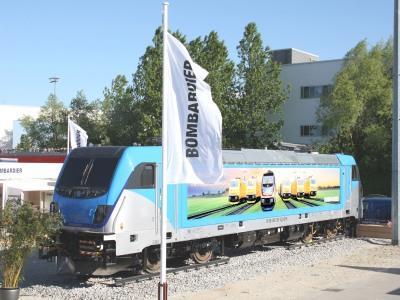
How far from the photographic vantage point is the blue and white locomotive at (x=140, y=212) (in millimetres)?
13016

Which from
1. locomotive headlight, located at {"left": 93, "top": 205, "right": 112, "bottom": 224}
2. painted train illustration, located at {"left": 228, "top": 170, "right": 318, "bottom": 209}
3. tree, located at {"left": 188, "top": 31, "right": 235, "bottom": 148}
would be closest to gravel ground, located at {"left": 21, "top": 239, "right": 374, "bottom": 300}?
locomotive headlight, located at {"left": 93, "top": 205, "right": 112, "bottom": 224}

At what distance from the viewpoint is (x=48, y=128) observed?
59906 millimetres

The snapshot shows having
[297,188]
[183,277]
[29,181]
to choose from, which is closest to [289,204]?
[297,188]

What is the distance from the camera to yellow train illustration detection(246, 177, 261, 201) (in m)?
17.4

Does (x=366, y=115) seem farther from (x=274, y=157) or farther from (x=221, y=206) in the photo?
(x=221, y=206)

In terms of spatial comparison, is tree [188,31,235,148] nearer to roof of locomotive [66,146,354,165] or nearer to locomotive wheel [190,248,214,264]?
roof of locomotive [66,146,354,165]

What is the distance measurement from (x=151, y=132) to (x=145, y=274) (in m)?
24.8

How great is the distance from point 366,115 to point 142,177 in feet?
97.4

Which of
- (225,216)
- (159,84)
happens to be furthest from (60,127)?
(225,216)

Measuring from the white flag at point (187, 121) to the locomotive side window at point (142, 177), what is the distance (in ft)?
13.8

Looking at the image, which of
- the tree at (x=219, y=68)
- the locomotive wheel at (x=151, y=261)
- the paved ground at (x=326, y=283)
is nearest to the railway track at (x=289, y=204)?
the paved ground at (x=326, y=283)

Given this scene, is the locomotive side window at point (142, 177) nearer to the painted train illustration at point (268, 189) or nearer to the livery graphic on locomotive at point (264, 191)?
the livery graphic on locomotive at point (264, 191)

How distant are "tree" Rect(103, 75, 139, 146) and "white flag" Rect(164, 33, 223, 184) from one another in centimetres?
3341

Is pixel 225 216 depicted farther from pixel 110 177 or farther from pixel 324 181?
pixel 324 181
